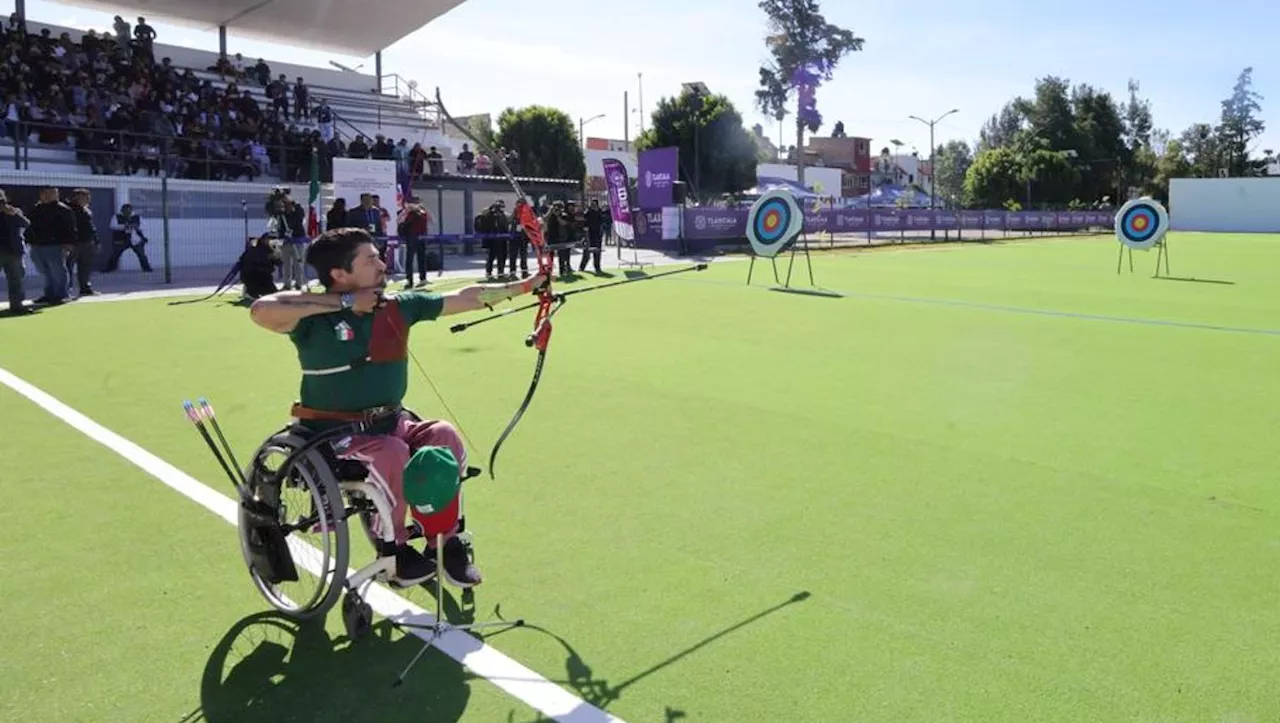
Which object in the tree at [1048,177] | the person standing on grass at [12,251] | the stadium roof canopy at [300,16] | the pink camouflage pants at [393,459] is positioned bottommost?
the pink camouflage pants at [393,459]

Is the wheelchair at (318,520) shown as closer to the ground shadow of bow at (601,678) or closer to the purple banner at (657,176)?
the ground shadow of bow at (601,678)

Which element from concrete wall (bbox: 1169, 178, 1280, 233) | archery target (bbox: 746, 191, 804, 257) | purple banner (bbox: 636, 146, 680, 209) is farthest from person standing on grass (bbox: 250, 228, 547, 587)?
concrete wall (bbox: 1169, 178, 1280, 233)

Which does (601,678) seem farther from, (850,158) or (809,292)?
(850,158)

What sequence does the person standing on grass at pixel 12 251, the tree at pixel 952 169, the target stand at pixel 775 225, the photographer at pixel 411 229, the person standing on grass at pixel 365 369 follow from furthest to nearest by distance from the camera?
the tree at pixel 952 169, the target stand at pixel 775 225, the photographer at pixel 411 229, the person standing on grass at pixel 12 251, the person standing on grass at pixel 365 369

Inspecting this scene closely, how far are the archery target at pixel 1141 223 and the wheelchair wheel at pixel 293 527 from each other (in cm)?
2215

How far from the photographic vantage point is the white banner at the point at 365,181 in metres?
20.1

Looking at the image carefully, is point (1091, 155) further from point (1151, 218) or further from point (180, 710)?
point (180, 710)

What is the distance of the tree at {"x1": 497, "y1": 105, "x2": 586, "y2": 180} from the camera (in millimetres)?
60656

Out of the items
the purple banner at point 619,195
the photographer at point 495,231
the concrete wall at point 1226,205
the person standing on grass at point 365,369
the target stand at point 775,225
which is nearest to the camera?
the person standing on grass at point 365,369

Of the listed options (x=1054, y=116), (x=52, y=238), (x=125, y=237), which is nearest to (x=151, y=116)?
(x=125, y=237)

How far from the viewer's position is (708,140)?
58.3m

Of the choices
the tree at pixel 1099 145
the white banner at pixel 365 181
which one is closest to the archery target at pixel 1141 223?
the white banner at pixel 365 181

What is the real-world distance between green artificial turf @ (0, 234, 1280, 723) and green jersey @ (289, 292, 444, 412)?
86 centimetres

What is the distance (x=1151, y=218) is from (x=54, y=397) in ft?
72.9
